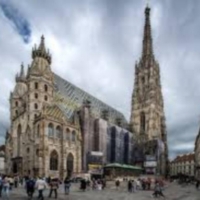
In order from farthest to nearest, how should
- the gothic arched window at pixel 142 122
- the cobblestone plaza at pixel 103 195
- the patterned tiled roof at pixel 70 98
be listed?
the gothic arched window at pixel 142 122 → the patterned tiled roof at pixel 70 98 → the cobblestone plaza at pixel 103 195

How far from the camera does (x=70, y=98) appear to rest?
6781cm

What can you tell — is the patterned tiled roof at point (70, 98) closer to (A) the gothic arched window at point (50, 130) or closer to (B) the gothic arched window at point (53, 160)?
(A) the gothic arched window at point (50, 130)

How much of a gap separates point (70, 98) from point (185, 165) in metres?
74.8

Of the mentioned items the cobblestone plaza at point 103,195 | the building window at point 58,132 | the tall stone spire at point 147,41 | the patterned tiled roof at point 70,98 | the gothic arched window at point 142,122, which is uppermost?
the tall stone spire at point 147,41

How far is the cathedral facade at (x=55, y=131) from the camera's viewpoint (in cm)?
5378

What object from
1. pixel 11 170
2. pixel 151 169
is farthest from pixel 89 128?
pixel 151 169

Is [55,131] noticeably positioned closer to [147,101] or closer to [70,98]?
[70,98]

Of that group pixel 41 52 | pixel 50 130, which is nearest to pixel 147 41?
Answer: pixel 41 52

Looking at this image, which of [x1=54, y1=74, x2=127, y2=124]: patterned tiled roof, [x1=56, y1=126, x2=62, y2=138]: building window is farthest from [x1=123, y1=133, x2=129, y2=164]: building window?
[x1=56, y1=126, x2=62, y2=138]: building window

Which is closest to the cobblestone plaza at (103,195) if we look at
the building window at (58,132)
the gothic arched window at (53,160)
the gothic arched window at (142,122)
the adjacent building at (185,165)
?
the gothic arched window at (53,160)

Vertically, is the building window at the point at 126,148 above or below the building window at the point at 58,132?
below

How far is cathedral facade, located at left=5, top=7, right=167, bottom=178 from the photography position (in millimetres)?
53781

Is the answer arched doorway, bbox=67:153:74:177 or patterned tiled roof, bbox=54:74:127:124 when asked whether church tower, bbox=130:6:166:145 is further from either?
arched doorway, bbox=67:153:74:177

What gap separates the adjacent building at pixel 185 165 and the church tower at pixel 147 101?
3452cm
